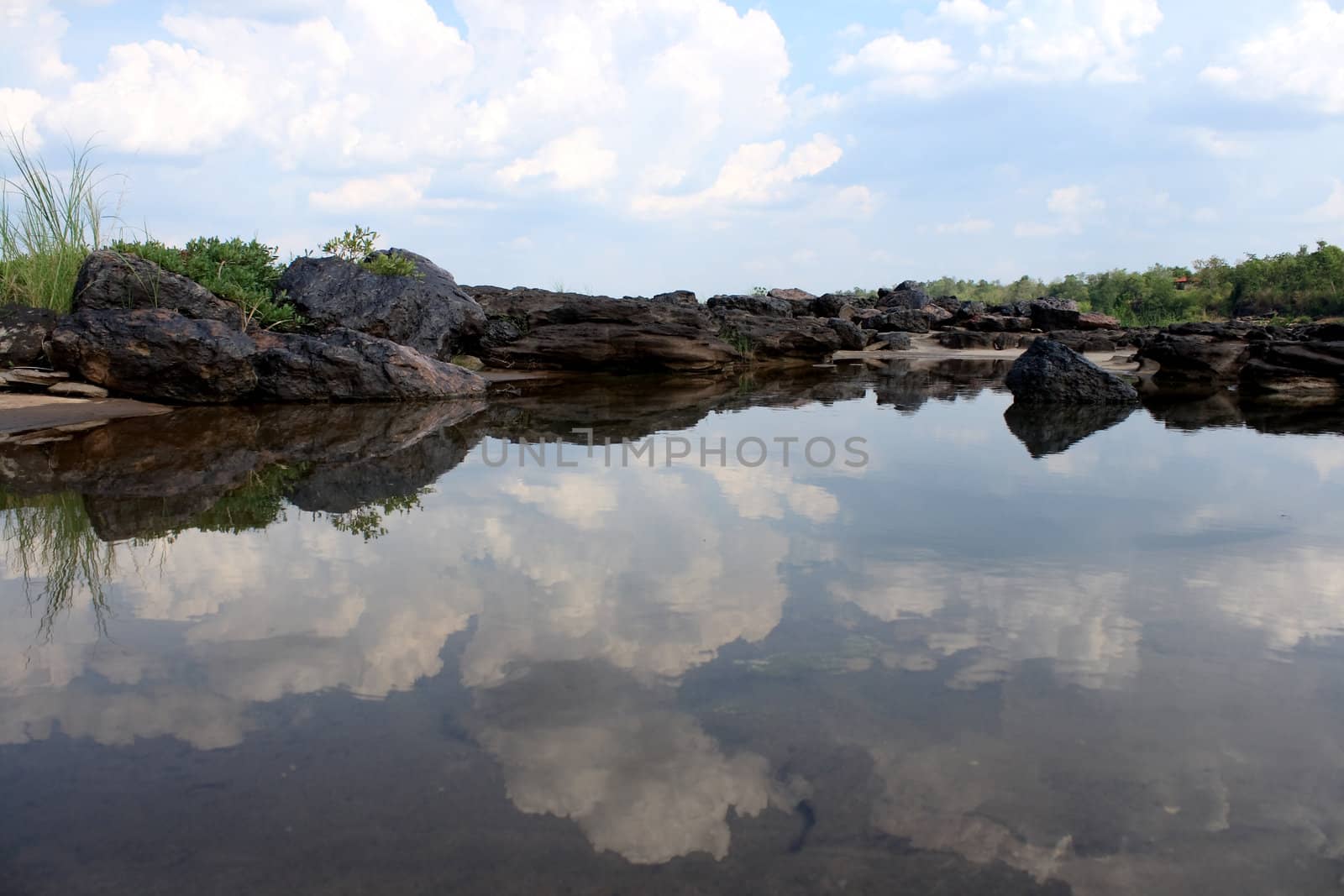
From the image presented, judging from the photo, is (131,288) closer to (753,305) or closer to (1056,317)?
(753,305)

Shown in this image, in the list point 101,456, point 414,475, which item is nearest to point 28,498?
point 101,456

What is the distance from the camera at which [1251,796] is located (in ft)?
9.21

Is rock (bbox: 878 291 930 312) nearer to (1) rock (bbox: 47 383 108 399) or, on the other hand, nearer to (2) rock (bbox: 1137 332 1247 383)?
(2) rock (bbox: 1137 332 1247 383)

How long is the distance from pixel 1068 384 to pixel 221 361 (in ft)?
39.2

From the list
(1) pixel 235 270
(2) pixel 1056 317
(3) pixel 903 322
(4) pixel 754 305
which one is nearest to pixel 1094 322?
(2) pixel 1056 317

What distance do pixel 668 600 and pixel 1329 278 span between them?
181 feet

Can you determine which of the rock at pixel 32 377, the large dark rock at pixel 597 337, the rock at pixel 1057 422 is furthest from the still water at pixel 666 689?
the large dark rock at pixel 597 337

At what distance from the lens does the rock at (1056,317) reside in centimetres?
3209

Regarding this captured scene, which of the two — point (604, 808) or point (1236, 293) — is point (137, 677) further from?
point (1236, 293)

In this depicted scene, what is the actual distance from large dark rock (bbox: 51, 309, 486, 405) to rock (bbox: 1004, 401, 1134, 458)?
8.35 m

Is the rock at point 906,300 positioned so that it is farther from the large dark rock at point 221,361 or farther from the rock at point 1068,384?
the large dark rock at point 221,361

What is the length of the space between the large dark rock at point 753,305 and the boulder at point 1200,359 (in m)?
12.7

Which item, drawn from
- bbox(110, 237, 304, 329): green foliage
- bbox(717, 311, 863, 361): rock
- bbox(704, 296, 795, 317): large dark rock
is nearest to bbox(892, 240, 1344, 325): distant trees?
bbox(704, 296, 795, 317): large dark rock

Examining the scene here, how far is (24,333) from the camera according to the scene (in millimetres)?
12109
